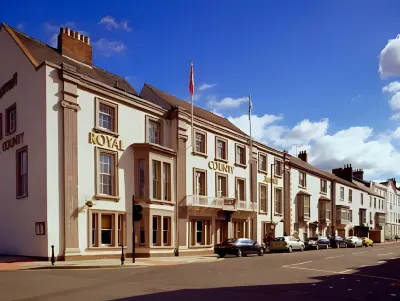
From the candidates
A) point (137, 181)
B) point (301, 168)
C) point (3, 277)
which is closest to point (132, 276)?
point (3, 277)

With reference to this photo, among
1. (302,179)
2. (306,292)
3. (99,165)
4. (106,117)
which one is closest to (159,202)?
(99,165)

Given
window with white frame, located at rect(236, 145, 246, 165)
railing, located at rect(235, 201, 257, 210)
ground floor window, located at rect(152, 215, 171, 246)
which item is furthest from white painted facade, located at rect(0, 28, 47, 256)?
window with white frame, located at rect(236, 145, 246, 165)

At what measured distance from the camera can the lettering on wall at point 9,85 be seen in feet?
86.3

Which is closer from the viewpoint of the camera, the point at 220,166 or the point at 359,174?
the point at 220,166

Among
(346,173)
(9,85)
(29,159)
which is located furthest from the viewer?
(346,173)

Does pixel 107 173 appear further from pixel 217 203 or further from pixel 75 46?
pixel 217 203

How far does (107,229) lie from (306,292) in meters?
15.7

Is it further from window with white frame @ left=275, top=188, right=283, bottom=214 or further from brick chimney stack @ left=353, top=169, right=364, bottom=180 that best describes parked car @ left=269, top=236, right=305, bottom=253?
brick chimney stack @ left=353, top=169, right=364, bottom=180

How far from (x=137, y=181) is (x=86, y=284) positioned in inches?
590

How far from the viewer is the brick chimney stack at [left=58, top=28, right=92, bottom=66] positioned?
29234 mm

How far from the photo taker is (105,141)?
26.2 m

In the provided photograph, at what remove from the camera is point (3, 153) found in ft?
88.8

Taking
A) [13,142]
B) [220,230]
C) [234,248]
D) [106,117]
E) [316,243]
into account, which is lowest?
[316,243]

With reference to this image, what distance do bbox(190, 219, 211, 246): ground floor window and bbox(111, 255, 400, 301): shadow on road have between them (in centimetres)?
1659
